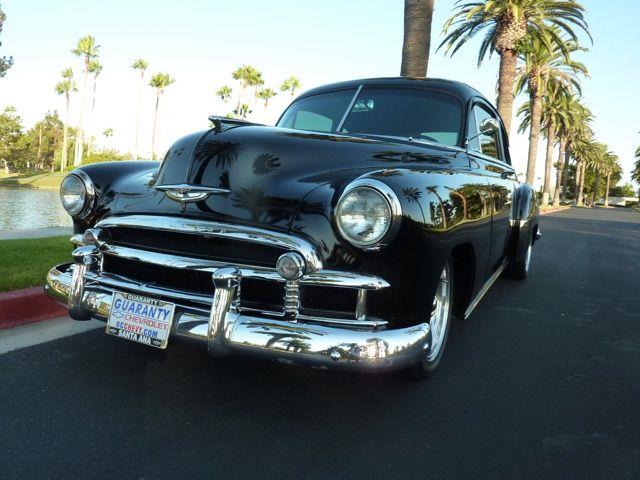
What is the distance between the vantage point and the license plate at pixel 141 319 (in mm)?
2340

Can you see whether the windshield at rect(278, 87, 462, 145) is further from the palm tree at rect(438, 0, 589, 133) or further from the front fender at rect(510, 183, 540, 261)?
the palm tree at rect(438, 0, 589, 133)

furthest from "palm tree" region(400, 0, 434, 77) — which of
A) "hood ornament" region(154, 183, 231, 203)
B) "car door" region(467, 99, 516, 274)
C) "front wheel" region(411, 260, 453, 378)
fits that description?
"hood ornament" region(154, 183, 231, 203)

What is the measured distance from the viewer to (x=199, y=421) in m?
2.38

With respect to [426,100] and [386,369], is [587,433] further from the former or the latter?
[426,100]

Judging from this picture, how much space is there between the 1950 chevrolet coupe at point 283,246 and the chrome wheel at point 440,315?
0.04 ft

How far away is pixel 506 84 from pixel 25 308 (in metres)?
17.9

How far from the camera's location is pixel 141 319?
2414mm

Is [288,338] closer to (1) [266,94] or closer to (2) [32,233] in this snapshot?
(2) [32,233]

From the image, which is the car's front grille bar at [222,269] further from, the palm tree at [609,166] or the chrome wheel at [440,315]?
the palm tree at [609,166]

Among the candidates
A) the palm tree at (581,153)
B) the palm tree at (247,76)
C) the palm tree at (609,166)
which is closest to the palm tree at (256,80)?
the palm tree at (247,76)

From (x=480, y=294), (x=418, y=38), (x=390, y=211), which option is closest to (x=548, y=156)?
(x=418, y=38)

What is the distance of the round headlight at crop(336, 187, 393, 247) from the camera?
2254 mm

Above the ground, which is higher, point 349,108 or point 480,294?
point 349,108

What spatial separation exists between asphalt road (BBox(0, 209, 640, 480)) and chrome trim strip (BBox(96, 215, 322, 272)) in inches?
29.5
